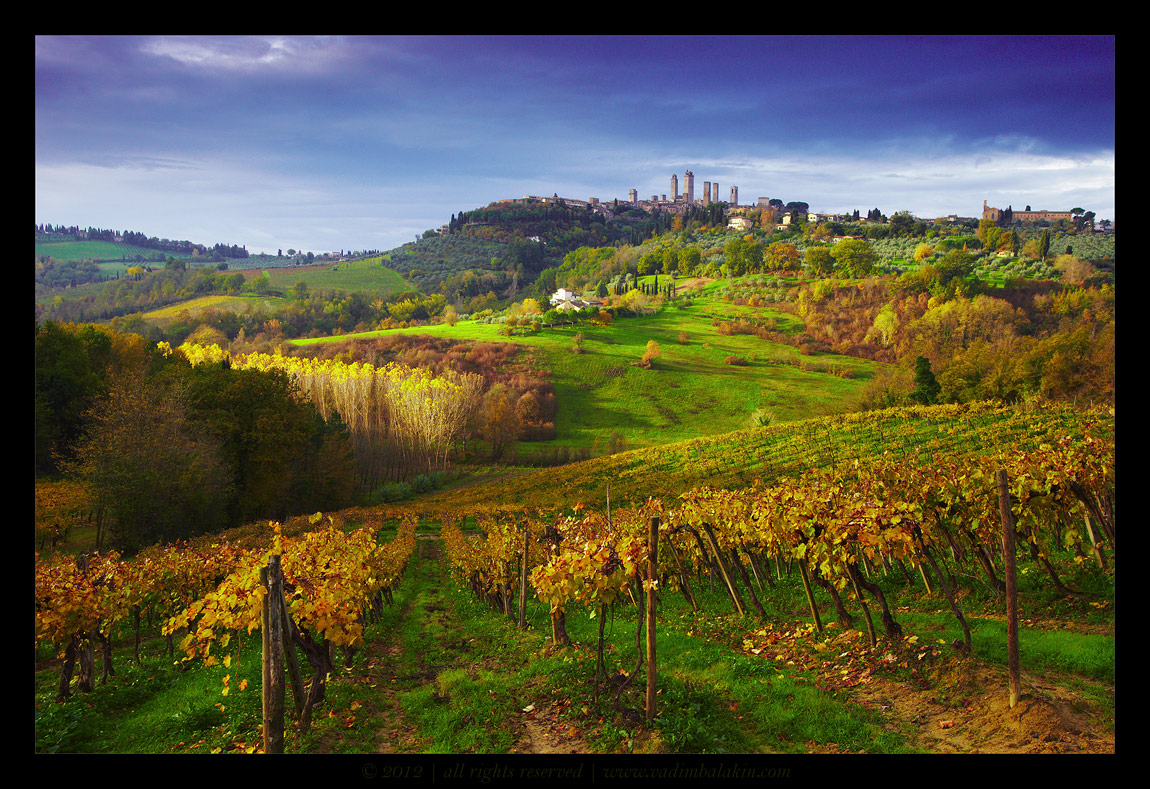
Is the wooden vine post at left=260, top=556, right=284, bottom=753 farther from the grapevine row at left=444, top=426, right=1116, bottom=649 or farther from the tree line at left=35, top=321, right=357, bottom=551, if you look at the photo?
the tree line at left=35, top=321, right=357, bottom=551

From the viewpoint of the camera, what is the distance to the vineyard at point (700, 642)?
164 inches

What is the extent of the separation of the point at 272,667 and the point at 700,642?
4.95m

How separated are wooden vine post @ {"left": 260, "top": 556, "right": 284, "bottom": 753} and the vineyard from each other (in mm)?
24

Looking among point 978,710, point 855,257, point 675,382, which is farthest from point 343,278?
point 978,710

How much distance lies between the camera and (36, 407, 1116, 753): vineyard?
4176mm

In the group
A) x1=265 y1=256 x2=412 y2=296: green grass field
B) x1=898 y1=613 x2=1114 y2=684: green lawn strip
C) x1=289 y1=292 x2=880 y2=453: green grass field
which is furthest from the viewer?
x1=265 y1=256 x2=412 y2=296: green grass field

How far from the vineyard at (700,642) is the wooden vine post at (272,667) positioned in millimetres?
24

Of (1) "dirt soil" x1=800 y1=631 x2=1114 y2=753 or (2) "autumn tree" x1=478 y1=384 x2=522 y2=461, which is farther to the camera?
(2) "autumn tree" x1=478 y1=384 x2=522 y2=461

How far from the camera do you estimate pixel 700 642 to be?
266 inches

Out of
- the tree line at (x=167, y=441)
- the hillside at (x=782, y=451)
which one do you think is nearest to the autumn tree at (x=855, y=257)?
the hillside at (x=782, y=451)

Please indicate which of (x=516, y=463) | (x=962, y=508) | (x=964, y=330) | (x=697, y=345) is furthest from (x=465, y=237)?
(x=962, y=508)

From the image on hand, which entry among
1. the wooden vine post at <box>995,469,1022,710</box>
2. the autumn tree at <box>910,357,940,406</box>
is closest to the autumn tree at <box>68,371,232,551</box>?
the wooden vine post at <box>995,469,1022,710</box>

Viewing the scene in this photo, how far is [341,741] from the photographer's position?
4809 millimetres

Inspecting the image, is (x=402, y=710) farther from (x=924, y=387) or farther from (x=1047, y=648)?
(x=924, y=387)
